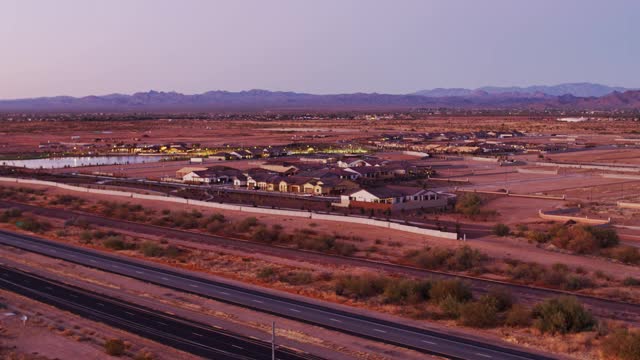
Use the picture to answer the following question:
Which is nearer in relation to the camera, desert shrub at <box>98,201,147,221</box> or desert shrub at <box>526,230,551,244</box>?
desert shrub at <box>526,230,551,244</box>

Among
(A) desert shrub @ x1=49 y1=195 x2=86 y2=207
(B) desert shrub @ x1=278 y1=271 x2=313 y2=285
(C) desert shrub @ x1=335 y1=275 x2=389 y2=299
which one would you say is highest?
(C) desert shrub @ x1=335 y1=275 x2=389 y2=299

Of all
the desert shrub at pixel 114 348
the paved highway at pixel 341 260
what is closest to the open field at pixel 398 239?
the paved highway at pixel 341 260

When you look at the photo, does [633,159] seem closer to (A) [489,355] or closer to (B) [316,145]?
(B) [316,145]

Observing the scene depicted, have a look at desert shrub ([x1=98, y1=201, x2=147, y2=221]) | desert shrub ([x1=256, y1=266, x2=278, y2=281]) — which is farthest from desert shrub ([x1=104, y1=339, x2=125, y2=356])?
desert shrub ([x1=98, y1=201, x2=147, y2=221])

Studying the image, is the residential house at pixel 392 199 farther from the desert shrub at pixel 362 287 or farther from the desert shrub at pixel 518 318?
the desert shrub at pixel 518 318

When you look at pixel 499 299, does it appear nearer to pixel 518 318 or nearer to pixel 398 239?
pixel 518 318

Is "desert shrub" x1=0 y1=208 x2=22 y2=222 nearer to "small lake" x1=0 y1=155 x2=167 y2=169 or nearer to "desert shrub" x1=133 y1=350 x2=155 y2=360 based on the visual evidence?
"desert shrub" x1=133 y1=350 x2=155 y2=360

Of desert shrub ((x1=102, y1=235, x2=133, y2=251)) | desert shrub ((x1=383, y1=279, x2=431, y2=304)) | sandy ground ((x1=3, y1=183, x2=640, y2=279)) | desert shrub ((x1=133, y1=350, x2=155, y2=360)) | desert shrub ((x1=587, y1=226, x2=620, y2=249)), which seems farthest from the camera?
desert shrub ((x1=102, y1=235, x2=133, y2=251))
